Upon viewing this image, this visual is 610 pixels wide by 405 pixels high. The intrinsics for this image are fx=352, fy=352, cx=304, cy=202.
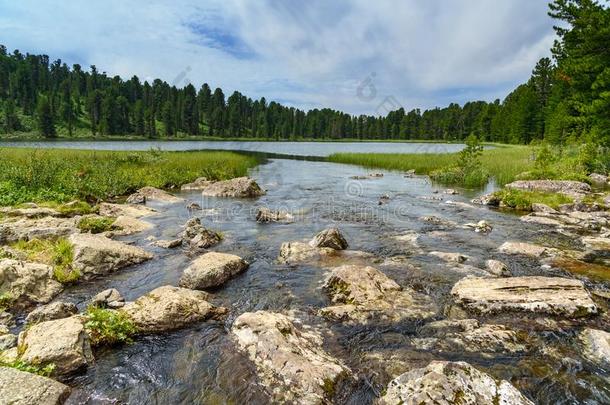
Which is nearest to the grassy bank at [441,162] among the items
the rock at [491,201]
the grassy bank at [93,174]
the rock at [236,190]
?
the rock at [491,201]

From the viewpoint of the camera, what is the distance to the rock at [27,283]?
8719mm

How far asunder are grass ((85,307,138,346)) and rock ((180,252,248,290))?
97.5 inches

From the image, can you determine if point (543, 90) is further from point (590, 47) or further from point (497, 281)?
point (497, 281)

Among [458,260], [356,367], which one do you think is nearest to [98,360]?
[356,367]

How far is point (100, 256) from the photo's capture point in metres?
11.2

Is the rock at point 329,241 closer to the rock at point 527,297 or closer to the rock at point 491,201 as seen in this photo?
the rock at point 527,297

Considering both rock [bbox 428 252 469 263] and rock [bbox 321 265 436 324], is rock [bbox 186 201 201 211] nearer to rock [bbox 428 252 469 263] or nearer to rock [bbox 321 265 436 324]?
rock [bbox 321 265 436 324]

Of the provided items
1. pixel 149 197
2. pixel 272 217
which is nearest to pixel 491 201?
pixel 272 217

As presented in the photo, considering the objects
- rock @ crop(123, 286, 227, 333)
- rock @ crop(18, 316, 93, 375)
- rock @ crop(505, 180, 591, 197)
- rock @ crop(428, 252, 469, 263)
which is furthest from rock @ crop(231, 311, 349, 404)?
rock @ crop(505, 180, 591, 197)

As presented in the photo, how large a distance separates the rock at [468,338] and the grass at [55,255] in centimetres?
974

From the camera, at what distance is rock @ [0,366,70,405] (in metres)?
4.73

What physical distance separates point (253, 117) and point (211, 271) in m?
197

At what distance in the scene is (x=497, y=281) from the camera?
374 inches

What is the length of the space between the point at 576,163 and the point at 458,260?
3215 centimetres
